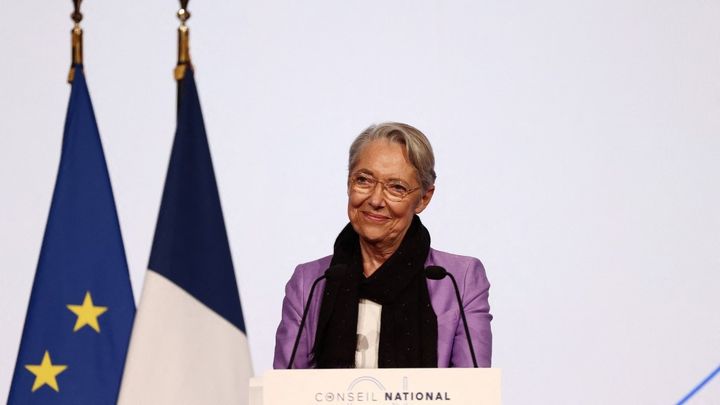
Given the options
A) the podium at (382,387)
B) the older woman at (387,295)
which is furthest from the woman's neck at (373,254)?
the podium at (382,387)

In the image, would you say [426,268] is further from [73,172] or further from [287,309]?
[73,172]

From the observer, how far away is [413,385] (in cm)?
209

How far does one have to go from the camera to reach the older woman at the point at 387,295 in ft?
8.63

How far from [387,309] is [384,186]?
28 centimetres

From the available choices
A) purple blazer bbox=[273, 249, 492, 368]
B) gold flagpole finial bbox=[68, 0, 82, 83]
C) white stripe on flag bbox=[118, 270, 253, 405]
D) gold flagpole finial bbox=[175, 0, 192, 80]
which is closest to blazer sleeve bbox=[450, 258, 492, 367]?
purple blazer bbox=[273, 249, 492, 368]

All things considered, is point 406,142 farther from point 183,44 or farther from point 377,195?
point 183,44

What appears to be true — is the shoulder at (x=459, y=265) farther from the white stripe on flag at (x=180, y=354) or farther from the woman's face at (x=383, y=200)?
the white stripe on flag at (x=180, y=354)

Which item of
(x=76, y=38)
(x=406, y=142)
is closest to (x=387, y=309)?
(x=406, y=142)

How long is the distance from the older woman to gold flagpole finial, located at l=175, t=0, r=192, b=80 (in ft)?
1.44

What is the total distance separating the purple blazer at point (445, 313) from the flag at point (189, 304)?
268mm

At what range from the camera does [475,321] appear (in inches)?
107

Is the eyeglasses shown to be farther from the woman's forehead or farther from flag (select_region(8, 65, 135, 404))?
flag (select_region(8, 65, 135, 404))

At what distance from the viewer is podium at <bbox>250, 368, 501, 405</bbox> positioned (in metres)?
2.08

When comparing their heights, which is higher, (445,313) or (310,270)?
(310,270)
